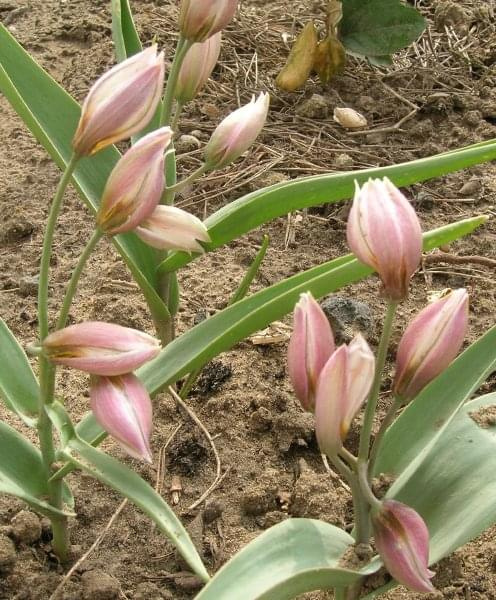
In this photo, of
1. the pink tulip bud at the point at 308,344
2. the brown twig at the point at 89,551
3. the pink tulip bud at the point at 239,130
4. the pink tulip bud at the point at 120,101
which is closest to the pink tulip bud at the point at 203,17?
the pink tulip bud at the point at 239,130

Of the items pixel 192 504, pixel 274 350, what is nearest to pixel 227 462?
pixel 192 504

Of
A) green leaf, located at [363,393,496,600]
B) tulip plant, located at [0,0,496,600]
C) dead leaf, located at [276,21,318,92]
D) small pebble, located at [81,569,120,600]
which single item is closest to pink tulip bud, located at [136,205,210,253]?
tulip plant, located at [0,0,496,600]

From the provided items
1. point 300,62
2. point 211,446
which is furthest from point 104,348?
point 300,62

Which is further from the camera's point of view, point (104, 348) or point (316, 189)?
point (316, 189)

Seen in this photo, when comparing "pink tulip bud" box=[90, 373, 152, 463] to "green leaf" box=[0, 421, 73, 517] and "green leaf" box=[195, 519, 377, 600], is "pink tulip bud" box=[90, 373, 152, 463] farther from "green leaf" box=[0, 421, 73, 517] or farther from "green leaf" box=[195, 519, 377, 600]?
"green leaf" box=[0, 421, 73, 517]

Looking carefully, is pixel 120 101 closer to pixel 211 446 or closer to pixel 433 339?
pixel 433 339

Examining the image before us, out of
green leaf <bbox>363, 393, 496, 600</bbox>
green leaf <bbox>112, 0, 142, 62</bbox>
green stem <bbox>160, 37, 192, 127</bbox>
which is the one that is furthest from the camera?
green leaf <bbox>112, 0, 142, 62</bbox>

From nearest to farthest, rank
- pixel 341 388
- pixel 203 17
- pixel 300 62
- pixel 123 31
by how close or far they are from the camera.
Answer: pixel 341 388
pixel 203 17
pixel 123 31
pixel 300 62
